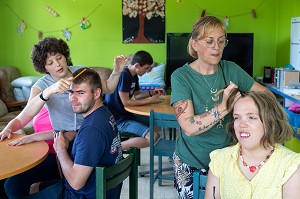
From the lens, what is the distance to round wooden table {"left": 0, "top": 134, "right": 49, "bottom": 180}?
1.83m

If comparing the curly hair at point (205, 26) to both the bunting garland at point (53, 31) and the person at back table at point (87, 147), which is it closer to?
the person at back table at point (87, 147)

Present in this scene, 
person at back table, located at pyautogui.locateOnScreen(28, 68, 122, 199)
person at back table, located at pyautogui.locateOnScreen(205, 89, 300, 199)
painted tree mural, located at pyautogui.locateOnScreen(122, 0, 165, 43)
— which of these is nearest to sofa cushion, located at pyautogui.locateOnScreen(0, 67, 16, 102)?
painted tree mural, located at pyautogui.locateOnScreen(122, 0, 165, 43)

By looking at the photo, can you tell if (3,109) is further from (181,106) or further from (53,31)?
(181,106)

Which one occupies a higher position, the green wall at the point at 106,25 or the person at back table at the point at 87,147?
the green wall at the point at 106,25

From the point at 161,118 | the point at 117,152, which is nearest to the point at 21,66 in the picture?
the point at 161,118

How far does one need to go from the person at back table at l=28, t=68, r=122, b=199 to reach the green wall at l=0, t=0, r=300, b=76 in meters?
4.07

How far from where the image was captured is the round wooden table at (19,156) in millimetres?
1832

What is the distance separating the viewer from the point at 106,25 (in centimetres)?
604

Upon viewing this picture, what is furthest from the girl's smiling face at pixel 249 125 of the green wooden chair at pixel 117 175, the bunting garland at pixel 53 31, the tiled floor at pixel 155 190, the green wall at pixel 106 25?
the bunting garland at pixel 53 31

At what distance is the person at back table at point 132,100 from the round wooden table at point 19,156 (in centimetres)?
140

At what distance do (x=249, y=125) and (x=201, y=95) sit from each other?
380mm

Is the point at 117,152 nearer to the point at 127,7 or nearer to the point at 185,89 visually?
the point at 185,89

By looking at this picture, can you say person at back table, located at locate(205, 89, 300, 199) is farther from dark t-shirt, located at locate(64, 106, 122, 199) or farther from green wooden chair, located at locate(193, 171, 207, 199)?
dark t-shirt, located at locate(64, 106, 122, 199)

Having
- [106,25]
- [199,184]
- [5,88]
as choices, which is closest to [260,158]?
[199,184]
